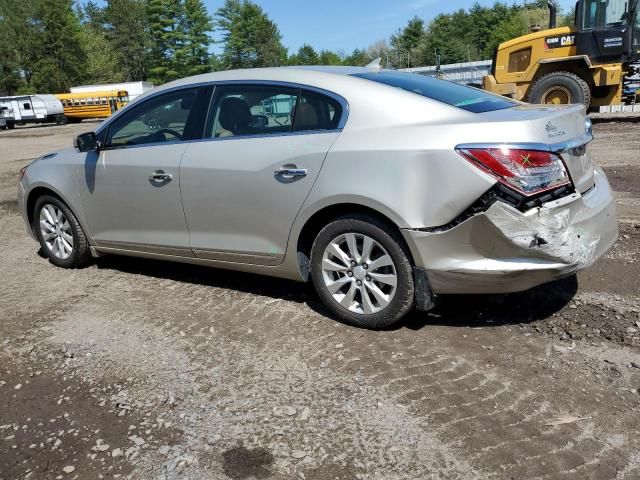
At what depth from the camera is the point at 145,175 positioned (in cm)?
449

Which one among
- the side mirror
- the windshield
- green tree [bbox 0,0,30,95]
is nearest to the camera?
the side mirror

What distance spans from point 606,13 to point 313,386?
14.7 meters

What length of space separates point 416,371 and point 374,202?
1016 mm

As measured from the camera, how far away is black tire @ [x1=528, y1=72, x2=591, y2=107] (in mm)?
14117

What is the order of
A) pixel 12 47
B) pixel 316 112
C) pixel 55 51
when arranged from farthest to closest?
pixel 12 47 → pixel 55 51 → pixel 316 112

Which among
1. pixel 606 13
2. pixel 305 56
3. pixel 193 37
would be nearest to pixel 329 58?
pixel 305 56

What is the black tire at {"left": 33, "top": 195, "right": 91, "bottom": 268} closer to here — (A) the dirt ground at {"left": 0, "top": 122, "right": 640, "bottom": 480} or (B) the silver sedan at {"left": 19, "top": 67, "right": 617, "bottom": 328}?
(B) the silver sedan at {"left": 19, "top": 67, "right": 617, "bottom": 328}

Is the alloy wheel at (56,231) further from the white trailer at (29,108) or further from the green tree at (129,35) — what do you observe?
the green tree at (129,35)

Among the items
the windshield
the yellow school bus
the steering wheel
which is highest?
the windshield

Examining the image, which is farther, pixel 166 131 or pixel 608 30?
pixel 608 30

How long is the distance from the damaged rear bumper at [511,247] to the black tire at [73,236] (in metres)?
3.33

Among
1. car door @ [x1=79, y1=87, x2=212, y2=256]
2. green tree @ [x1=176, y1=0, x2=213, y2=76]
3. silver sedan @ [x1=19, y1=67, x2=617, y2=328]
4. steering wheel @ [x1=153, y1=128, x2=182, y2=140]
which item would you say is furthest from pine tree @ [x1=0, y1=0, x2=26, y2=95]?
silver sedan @ [x1=19, y1=67, x2=617, y2=328]

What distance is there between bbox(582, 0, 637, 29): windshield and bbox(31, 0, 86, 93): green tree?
69716 mm

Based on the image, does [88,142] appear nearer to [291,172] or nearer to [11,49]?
[291,172]
